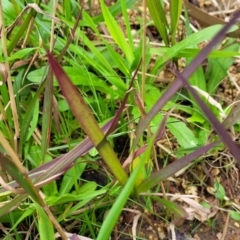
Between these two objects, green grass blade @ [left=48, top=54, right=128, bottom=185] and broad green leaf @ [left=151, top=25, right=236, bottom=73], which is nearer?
green grass blade @ [left=48, top=54, right=128, bottom=185]

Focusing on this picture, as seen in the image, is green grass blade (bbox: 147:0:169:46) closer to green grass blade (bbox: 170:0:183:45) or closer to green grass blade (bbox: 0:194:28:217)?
green grass blade (bbox: 170:0:183:45)

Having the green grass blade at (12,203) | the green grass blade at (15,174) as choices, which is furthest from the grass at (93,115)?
the green grass blade at (15,174)

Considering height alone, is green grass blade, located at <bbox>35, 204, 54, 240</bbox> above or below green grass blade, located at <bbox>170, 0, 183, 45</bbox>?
below

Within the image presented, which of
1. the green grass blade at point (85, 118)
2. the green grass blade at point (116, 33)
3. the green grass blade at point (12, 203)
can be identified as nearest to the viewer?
the green grass blade at point (85, 118)

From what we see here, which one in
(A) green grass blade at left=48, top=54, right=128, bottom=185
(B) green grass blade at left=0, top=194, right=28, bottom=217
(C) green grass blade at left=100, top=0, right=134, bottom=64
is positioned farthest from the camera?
(C) green grass blade at left=100, top=0, right=134, bottom=64

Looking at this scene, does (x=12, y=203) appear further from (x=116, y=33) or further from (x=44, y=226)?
(x=116, y=33)

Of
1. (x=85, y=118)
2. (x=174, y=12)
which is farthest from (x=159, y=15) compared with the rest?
(x=85, y=118)

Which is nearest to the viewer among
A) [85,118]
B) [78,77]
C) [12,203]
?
[85,118]

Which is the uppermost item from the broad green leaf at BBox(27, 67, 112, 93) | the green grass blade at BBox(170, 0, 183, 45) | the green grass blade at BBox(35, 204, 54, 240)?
the green grass blade at BBox(170, 0, 183, 45)

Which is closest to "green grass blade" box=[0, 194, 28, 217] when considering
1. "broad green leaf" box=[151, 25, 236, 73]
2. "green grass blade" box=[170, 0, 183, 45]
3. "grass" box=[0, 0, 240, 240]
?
"grass" box=[0, 0, 240, 240]

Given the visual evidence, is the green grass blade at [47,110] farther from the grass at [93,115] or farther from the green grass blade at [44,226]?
the green grass blade at [44,226]

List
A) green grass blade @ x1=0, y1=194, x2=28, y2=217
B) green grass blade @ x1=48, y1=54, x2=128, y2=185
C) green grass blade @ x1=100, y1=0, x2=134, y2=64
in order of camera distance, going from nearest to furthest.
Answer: green grass blade @ x1=48, y1=54, x2=128, y2=185 < green grass blade @ x1=0, y1=194, x2=28, y2=217 < green grass blade @ x1=100, y1=0, x2=134, y2=64
